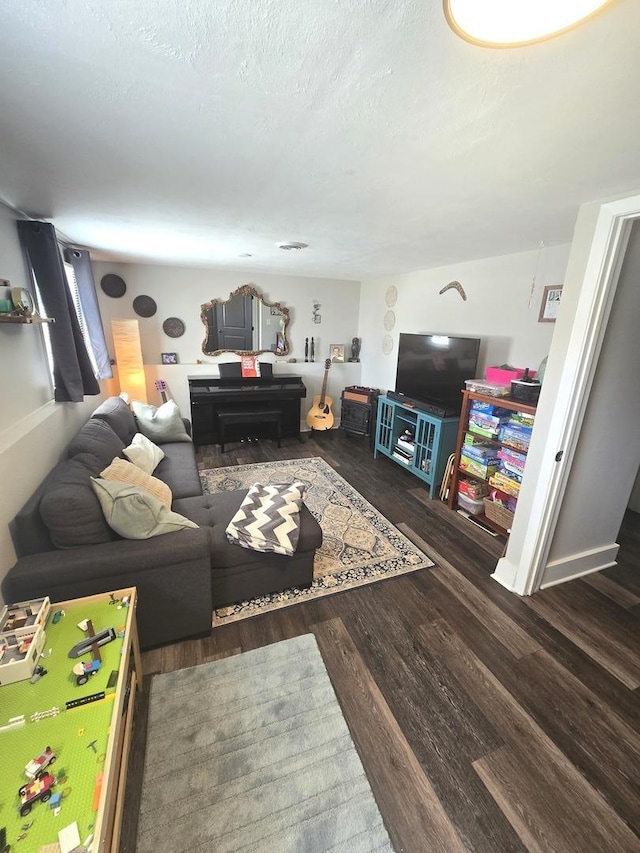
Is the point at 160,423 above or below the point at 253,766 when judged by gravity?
above

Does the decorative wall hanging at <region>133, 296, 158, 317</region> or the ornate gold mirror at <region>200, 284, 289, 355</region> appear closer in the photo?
the decorative wall hanging at <region>133, 296, 158, 317</region>

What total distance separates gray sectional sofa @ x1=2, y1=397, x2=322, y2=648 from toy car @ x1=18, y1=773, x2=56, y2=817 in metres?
0.73

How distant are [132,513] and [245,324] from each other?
343cm

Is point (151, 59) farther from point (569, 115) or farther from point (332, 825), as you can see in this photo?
point (332, 825)

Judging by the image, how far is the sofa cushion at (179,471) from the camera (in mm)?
2614

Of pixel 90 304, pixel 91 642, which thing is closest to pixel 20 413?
pixel 91 642

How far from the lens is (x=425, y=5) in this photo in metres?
0.65

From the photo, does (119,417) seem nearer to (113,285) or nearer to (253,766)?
(113,285)

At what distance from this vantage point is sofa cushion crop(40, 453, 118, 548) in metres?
1.55

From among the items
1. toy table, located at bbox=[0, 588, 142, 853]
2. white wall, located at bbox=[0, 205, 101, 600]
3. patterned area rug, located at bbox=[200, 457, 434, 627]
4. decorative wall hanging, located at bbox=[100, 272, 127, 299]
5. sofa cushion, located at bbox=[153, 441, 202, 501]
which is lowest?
patterned area rug, located at bbox=[200, 457, 434, 627]

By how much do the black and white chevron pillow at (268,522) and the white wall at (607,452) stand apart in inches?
64.5

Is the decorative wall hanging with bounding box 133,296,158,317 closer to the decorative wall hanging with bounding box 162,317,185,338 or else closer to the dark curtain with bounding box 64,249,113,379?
the decorative wall hanging with bounding box 162,317,185,338

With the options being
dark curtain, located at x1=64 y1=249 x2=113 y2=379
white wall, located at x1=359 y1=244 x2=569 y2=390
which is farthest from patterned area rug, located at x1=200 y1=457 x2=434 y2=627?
white wall, located at x1=359 y1=244 x2=569 y2=390

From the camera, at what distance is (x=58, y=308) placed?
2318 mm
